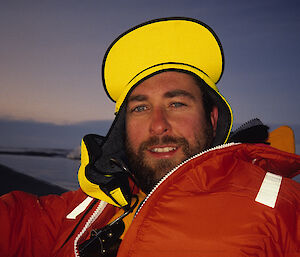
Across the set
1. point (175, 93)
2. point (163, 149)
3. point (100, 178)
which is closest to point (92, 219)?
point (100, 178)

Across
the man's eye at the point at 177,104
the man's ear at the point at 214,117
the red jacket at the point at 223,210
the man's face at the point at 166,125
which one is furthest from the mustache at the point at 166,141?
the red jacket at the point at 223,210

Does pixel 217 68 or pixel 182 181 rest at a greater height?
pixel 217 68

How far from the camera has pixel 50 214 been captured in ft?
5.95

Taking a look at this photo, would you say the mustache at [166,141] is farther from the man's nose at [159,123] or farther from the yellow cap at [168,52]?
the yellow cap at [168,52]

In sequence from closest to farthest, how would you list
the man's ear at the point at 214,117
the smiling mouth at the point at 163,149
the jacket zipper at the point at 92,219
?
the jacket zipper at the point at 92,219
the smiling mouth at the point at 163,149
the man's ear at the point at 214,117

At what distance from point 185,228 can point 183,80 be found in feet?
3.67

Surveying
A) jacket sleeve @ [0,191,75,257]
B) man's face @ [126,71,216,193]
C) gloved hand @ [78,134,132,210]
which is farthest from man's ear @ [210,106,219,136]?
jacket sleeve @ [0,191,75,257]

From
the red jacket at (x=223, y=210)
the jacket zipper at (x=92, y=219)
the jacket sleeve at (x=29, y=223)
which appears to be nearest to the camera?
the red jacket at (x=223, y=210)

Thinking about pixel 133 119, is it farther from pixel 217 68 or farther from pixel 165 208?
pixel 165 208

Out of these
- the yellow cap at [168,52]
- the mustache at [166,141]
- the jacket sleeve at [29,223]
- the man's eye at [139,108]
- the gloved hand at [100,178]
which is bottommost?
the jacket sleeve at [29,223]

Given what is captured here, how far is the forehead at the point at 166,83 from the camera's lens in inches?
68.7

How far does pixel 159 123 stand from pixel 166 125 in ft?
0.18

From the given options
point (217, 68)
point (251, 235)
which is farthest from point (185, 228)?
point (217, 68)

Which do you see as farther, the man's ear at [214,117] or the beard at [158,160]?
the man's ear at [214,117]
